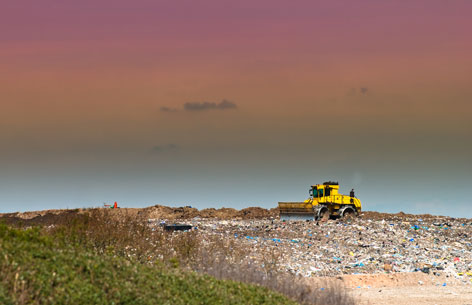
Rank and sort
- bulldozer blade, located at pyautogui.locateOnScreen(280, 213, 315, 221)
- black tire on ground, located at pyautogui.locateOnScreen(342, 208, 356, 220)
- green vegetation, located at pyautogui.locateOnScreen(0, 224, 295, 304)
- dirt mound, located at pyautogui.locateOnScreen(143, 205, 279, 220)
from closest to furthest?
1. green vegetation, located at pyautogui.locateOnScreen(0, 224, 295, 304)
2. bulldozer blade, located at pyautogui.locateOnScreen(280, 213, 315, 221)
3. black tire on ground, located at pyautogui.locateOnScreen(342, 208, 356, 220)
4. dirt mound, located at pyautogui.locateOnScreen(143, 205, 279, 220)

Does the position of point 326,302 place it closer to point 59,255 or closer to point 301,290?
point 301,290

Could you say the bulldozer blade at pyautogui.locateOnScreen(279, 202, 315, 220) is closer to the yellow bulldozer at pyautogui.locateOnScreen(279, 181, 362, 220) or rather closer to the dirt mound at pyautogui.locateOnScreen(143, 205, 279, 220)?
the yellow bulldozer at pyautogui.locateOnScreen(279, 181, 362, 220)

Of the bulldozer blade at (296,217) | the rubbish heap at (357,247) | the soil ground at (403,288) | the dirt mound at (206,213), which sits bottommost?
the soil ground at (403,288)

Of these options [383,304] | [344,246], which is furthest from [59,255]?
[344,246]

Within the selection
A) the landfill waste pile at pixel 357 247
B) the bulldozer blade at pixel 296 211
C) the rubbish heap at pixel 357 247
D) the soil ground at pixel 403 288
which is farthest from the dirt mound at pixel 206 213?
the soil ground at pixel 403 288

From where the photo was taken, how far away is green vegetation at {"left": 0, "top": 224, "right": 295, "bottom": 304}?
7406 millimetres

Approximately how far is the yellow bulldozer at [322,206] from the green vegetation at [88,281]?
2286cm

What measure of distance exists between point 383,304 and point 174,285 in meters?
6.93

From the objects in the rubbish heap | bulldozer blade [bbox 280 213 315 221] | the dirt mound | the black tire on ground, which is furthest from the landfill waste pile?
the dirt mound

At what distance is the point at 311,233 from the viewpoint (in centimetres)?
2491

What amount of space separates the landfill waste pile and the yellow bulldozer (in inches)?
135

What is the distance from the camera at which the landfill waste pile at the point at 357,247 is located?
17.8 metres

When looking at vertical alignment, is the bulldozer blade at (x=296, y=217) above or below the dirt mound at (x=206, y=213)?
below

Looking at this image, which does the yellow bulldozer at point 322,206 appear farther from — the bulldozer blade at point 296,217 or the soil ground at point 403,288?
the soil ground at point 403,288
